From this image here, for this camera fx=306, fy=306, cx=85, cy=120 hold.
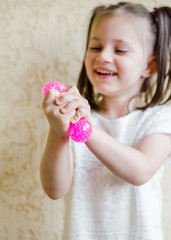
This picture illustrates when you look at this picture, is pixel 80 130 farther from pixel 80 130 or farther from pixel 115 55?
pixel 115 55

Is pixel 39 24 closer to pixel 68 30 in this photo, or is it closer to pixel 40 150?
pixel 68 30

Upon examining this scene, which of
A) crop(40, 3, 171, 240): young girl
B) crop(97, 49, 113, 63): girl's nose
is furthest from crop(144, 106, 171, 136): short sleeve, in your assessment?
crop(97, 49, 113, 63): girl's nose

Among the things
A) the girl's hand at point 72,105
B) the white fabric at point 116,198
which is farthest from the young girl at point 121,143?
the girl's hand at point 72,105

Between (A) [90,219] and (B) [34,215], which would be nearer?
(A) [90,219]

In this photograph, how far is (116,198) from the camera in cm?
70

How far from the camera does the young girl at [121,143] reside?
0.65 meters

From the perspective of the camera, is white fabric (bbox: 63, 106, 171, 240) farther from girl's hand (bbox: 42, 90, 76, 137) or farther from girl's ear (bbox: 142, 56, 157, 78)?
girl's hand (bbox: 42, 90, 76, 137)

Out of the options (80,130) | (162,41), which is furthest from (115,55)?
(80,130)

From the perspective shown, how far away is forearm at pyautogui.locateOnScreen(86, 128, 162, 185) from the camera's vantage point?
59cm

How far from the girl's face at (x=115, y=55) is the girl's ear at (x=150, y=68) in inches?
1.2

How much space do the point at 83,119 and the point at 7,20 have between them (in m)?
0.37

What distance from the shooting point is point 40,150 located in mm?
798

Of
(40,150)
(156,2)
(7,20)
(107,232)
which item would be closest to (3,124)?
(40,150)

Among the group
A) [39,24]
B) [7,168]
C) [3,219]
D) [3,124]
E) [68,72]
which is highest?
[39,24]
